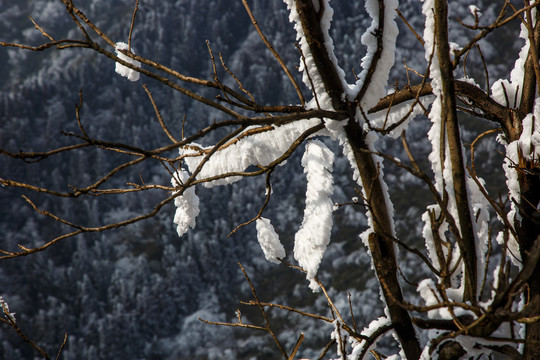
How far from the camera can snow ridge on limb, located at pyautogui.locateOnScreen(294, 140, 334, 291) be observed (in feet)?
5.95

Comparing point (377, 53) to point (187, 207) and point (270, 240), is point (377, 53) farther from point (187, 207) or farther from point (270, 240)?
point (187, 207)

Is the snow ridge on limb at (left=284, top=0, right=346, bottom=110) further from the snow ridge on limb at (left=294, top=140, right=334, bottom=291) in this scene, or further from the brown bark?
the snow ridge on limb at (left=294, top=140, right=334, bottom=291)

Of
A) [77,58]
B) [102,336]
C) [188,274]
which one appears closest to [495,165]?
[188,274]

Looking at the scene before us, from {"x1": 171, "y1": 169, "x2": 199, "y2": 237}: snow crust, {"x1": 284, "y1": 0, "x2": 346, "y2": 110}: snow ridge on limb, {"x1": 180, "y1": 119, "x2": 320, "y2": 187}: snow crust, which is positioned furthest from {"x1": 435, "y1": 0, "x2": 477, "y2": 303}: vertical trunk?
{"x1": 171, "y1": 169, "x2": 199, "y2": 237}: snow crust

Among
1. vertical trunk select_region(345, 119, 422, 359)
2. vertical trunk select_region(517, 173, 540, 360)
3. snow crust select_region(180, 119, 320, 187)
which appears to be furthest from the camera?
snow crust select_region(180, 119, 320, 187)

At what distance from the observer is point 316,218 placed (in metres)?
1.84

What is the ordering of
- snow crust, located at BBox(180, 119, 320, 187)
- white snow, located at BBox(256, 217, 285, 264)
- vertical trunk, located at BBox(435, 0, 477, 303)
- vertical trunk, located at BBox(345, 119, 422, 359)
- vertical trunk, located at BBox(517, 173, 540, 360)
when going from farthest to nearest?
white snow, located at BBox(256, 217, 285, 264)
snow crust, located at BBox(180, 119, 320, 187)
vertical trunk, located at BBox(517, 173, 540, 360)
vertical trunk, located at BBox(345, 119, 422, 359)
vertical trunk, located at BBox(435, 0, 477, 303)

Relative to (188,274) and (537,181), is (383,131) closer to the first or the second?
(537,181)

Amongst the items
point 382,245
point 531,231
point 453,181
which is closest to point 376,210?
point 382,245

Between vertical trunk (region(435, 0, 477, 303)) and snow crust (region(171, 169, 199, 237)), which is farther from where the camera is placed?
snow crust (region(171, 169, 199, 237))

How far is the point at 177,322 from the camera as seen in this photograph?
26328 millimetres

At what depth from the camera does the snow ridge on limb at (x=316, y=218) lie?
1812 millimetres

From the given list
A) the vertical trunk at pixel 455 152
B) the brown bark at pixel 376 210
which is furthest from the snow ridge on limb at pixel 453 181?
the brown bark at pixel 376 210

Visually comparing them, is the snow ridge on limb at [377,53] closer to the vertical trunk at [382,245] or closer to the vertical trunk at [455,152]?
the vertical trunk at [382,245]
